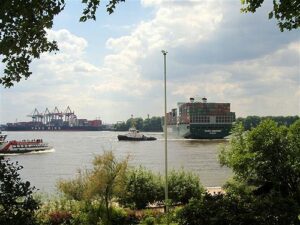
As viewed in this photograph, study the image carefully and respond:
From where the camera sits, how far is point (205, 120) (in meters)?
153

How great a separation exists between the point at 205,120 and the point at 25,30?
145040 mm

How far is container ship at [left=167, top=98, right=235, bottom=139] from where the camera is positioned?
151250 millimetres

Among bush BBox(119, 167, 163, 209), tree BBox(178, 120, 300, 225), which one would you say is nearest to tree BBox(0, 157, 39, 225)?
tree BBox(178, 120, 300, 225)

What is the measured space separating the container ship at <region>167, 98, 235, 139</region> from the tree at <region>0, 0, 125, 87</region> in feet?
464

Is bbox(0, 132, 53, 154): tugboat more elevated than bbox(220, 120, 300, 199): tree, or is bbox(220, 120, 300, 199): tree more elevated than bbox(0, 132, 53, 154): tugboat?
bbox(220, 120, 300, 199): tree

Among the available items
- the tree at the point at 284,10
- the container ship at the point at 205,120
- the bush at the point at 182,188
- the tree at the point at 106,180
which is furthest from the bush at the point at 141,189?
the container ship at the point at 205,120

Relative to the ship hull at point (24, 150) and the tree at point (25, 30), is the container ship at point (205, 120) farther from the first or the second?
the tree at point (25, 30)

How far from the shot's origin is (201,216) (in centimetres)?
1384

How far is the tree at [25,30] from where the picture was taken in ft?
28.8

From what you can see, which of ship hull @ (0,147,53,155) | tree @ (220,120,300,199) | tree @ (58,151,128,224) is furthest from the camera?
ship hull @ (0,147,53,155)

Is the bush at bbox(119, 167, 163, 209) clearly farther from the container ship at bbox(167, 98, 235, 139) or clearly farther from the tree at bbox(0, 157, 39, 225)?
the container ship at bbox(167, 98, 235, 139)

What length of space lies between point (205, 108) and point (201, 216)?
464 feet

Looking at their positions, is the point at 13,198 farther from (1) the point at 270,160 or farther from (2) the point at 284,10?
(1) the point at 270,160

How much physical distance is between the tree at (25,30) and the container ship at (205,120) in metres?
142
